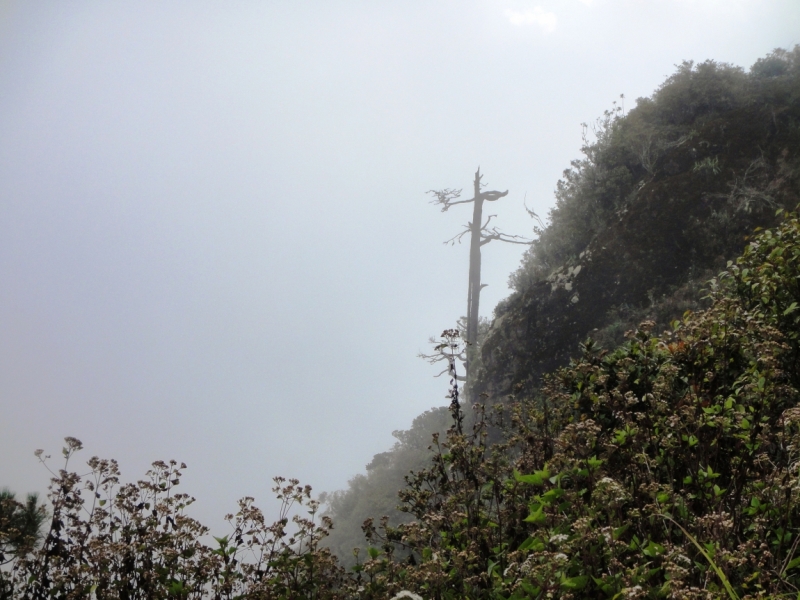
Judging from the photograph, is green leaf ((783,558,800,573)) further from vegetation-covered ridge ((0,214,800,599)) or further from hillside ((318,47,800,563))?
hillside ((318,47,800,563))

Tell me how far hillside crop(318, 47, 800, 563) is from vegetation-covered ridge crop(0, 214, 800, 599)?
6196 mm

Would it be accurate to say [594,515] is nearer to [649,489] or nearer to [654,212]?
[649,489]

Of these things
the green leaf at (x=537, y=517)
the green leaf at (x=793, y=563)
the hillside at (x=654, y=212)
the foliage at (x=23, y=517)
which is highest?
the hillside at (x=654, y=212)

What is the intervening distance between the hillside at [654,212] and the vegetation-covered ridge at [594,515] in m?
6.20

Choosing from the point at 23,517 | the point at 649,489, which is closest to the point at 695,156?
the point at 649,489

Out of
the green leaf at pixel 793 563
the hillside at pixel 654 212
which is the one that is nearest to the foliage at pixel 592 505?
the green leaf at pixel 793 563

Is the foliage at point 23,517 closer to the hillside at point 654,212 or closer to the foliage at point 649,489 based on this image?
the foliage at point 649,489

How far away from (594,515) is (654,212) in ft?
37.6

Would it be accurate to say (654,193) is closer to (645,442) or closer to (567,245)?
(567,245)

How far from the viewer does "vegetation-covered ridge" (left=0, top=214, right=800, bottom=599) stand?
227 centimetres

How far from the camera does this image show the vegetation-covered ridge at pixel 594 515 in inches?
89.4

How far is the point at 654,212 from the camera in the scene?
1230 cm

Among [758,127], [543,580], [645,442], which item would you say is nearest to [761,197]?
[758,127]

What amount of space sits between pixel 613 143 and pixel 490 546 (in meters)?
14.0
